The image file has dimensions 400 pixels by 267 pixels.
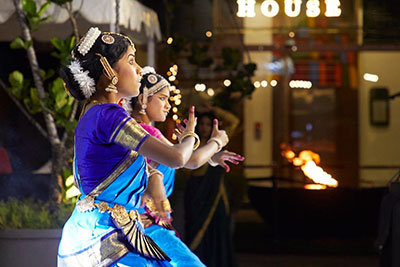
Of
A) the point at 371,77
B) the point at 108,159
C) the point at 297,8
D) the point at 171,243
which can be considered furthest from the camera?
the point at 371,77

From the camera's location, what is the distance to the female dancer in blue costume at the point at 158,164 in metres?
3.42

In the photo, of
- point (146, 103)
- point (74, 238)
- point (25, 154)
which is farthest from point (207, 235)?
point (74, 238)

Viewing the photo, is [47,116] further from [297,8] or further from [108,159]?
[297,8]

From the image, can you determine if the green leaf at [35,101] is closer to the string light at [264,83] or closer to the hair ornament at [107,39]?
the hair ornament at [107,39]

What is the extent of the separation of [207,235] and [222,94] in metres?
2.30

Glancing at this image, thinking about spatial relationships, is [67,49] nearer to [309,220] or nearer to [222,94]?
[222,94]

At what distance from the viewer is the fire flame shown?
33.2ft

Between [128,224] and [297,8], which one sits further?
[297,8]

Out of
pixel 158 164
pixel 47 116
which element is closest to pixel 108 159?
pixel 158 164

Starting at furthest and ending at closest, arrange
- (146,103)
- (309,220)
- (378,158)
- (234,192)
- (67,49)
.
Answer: (378,158) < (309,220) < (234,192) < (67,49) < (146,103)

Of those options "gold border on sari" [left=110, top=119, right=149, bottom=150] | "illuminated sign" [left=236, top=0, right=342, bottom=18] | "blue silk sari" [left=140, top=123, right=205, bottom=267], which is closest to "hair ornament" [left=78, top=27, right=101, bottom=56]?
"gold border on sari" [left=110, top=119, right=149, bottom=150]

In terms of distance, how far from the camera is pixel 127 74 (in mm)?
3402

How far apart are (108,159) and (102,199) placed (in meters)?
0.17

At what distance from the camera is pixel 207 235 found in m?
7.19
